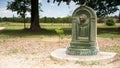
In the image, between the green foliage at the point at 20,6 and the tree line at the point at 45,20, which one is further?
the tree line at the point at 45,20

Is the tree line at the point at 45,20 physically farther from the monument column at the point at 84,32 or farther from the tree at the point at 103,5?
the monument column at the point at 84,32

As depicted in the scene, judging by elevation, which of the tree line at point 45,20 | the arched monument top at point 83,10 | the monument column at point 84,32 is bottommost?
the tree line at point 45,20

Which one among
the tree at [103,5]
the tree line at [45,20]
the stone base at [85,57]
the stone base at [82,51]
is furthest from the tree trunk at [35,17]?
the tree line at [45,20]

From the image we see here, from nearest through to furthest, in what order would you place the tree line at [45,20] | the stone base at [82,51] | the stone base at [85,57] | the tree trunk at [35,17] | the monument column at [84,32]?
1. the stone base at [85,57]
2. the stone base at [82,51]
3. the monument column at [84,32]
4. the tree trunk at [35,17]
5. the tree line at [45,20]

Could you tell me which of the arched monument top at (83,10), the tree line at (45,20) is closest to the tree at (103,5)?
the arched monument top at (83,10)

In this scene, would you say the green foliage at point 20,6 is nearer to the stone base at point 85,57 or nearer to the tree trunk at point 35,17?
the tree trunk at point 35,17

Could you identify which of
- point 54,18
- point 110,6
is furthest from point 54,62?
point 54,18

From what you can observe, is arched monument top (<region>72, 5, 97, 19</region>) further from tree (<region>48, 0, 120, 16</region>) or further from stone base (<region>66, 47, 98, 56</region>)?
tree (<region>48, 0, 120, 16</region>)

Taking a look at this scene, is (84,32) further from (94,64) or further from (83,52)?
(94,64)

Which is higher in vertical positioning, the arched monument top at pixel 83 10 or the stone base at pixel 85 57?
the arched monument top at pixel 83 10

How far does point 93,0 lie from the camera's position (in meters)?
33.0

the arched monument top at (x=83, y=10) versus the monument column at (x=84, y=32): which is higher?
the arched monument top at (x=83, y=10)

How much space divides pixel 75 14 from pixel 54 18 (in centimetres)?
5644

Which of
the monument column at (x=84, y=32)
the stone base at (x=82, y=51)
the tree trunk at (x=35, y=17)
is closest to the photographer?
the stone base at (x=82, y=51)
